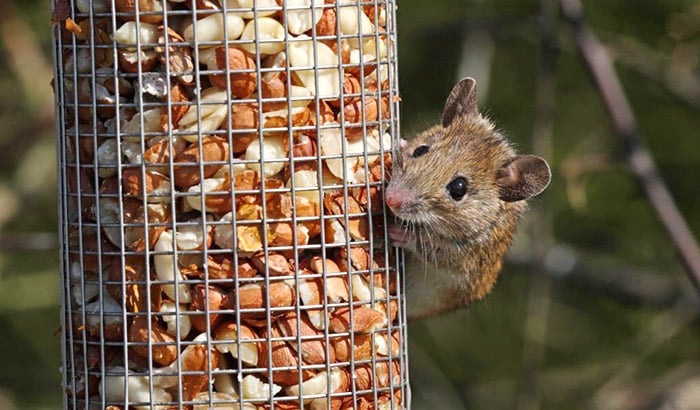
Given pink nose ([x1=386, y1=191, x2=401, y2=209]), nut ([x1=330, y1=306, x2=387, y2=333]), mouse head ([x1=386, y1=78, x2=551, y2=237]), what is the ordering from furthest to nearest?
mouse head ([x1=386, y1=78, x2=551, y2=237]) < pink nose ([x1=386, y1=191, x2=401, y2=209]) < nut ([x1=330, y1=306, x2=387, y2=333])

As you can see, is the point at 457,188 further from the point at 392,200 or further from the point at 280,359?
the point at 280,359

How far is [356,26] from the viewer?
3.62 meters

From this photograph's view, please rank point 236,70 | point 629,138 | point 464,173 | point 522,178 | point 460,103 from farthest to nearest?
point 629,138, point 460,103, point 464,173, point 522,178, point 236,70

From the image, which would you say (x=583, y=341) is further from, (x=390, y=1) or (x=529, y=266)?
(x=390, y=1)

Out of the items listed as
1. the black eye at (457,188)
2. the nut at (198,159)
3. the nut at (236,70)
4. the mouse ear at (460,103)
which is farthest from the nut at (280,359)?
the mouse ear at (460,103)

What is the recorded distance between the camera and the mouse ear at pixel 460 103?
4.36 meters

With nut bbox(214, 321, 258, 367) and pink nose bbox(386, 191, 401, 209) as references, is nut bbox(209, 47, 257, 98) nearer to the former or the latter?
pink nose bbox(386, 191, 401, 209)

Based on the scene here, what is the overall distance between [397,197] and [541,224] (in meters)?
2.71

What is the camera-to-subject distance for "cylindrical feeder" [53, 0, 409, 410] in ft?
11.1

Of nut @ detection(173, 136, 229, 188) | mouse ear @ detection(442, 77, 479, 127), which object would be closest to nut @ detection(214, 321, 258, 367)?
nut @ detection(173, 136, 229, 188)

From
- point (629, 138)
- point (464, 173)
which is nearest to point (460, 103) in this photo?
point (464, 173)

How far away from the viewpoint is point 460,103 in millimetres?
4391

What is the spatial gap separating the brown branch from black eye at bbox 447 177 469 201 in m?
1.56

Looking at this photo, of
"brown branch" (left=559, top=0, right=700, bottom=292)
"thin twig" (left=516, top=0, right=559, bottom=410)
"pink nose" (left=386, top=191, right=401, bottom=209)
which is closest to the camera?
"pink nose" (left=386, top=191, right=401, bottom=209)
